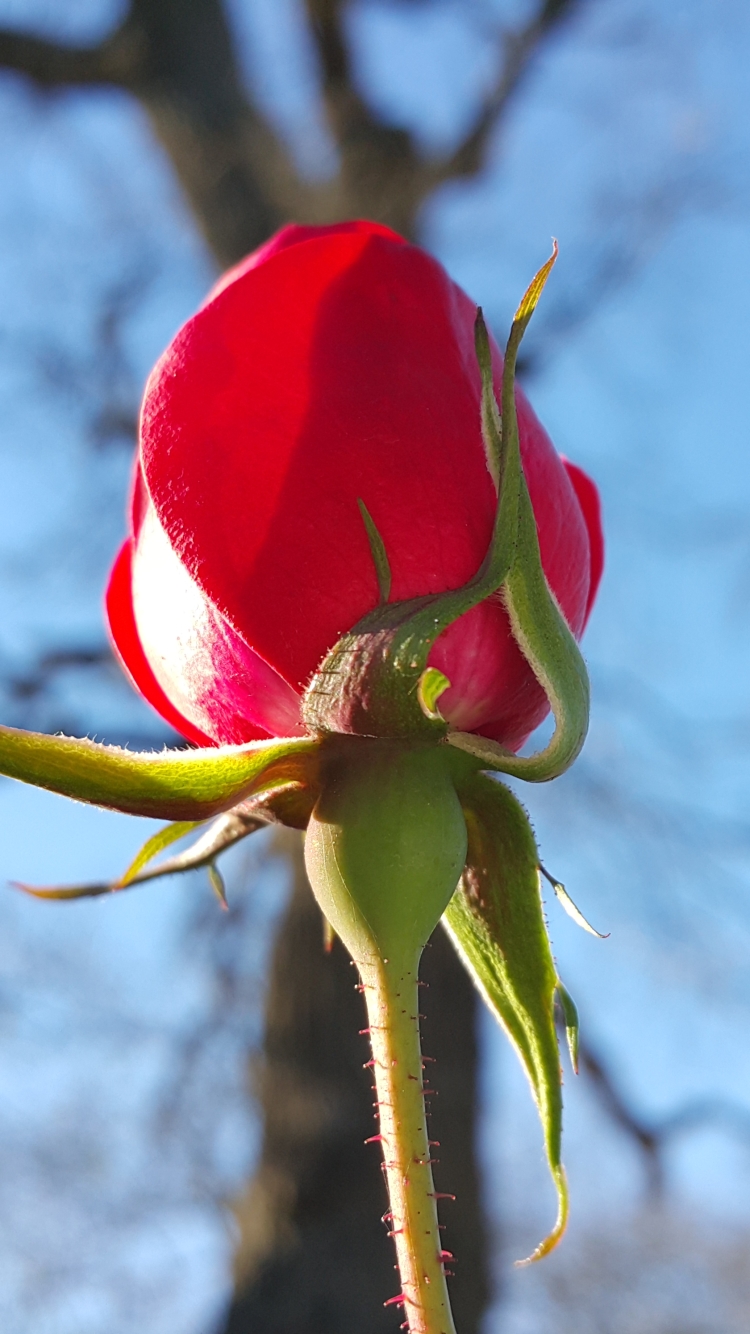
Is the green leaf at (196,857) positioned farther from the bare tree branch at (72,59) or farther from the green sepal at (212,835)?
the bare tree branch at (72,59)

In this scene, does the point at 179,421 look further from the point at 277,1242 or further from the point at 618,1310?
the point at 618,1310

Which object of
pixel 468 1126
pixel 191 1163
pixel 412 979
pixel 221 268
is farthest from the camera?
pixel 221 268

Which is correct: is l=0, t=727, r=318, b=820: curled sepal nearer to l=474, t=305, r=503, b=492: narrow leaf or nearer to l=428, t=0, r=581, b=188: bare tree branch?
l=474, t=305, r=503, b=492: narrow leaf

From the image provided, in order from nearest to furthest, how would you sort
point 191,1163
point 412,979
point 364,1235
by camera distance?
1. point 412,979
2. point 364,1235
3. point 191,1163

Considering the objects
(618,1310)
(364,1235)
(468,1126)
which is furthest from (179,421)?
(618,1310)

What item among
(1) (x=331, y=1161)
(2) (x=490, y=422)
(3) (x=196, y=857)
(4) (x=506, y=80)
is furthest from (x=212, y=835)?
(4) (x=506, y=80)

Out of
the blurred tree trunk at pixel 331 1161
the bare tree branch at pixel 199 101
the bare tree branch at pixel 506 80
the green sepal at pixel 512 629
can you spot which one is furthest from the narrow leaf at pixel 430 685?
the bare tree branch at pixel 506 80
